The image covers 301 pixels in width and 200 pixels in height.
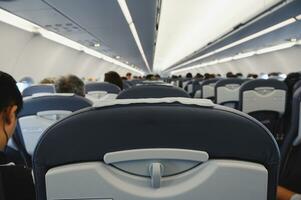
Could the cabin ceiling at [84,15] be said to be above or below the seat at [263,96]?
above

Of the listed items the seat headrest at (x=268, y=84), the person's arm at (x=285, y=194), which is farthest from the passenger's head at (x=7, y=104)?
the seat headrest at (x=268, y=84)

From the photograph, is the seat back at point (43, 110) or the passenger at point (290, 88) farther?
the passenger at point (290, 88)

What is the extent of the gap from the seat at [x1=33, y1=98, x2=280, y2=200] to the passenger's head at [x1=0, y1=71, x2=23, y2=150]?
0.40 metres

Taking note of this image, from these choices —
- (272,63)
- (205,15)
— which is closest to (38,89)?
(205,15)

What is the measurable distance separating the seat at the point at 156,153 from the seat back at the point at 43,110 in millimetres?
1572

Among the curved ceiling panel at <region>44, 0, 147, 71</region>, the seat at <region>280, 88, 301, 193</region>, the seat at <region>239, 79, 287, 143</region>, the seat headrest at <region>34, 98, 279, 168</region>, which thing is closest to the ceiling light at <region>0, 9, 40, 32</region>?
the curved ceiling panel at <region>44, 0, 147, 71</region>

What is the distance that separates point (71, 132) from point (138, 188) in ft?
0.81

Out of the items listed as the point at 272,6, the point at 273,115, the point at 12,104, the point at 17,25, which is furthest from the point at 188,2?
the point at 12,104

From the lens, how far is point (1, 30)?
966cm

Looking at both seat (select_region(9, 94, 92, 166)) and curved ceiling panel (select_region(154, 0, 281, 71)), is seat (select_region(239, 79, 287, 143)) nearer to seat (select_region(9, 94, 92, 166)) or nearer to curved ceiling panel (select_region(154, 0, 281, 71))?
seat (select_region(9, 94, 92, 166))

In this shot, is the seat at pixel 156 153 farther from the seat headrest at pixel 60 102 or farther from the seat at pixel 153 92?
the seat at pixel 153 92

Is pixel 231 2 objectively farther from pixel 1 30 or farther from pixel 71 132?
pixel 71 132

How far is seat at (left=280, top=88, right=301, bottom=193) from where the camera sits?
206 cm

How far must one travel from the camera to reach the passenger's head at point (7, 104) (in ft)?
4.46
